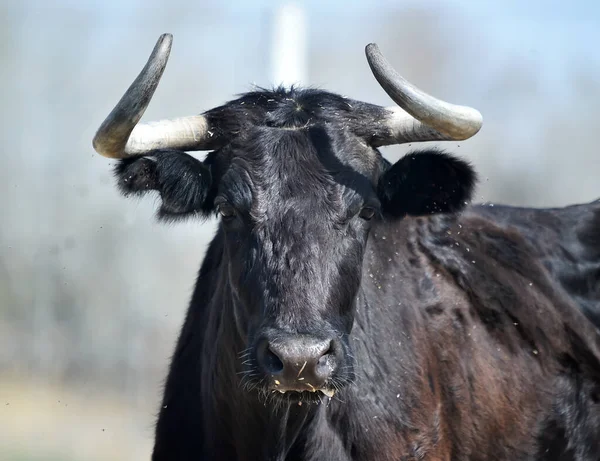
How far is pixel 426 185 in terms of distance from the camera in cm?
610

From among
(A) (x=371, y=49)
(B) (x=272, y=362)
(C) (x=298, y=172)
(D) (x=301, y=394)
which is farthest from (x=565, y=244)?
(B) (x=272, y=362)

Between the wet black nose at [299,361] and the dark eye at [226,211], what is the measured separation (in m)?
0.92

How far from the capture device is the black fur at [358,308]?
5289 mm

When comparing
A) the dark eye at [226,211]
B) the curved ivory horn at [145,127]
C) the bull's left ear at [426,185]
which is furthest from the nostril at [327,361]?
the curved ivory horn at [145,127]

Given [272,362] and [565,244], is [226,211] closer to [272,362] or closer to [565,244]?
[272,362]

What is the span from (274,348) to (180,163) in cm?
146

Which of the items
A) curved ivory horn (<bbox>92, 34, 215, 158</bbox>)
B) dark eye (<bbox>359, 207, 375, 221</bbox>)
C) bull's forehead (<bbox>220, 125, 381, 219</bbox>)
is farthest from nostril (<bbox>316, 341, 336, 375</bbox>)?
curved ivory horn (<bbox>92, 34, 215, 158</bbox>)

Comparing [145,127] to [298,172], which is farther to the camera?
[145,127]

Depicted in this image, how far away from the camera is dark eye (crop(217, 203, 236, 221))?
558cm

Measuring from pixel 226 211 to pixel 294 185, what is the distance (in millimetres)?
470

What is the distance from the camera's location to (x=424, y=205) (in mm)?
6172

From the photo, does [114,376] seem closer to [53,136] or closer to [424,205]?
[53,136]

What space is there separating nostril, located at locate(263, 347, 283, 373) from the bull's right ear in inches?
52.4

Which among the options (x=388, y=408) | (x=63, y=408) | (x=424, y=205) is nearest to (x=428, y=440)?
(x=388, y=408)
